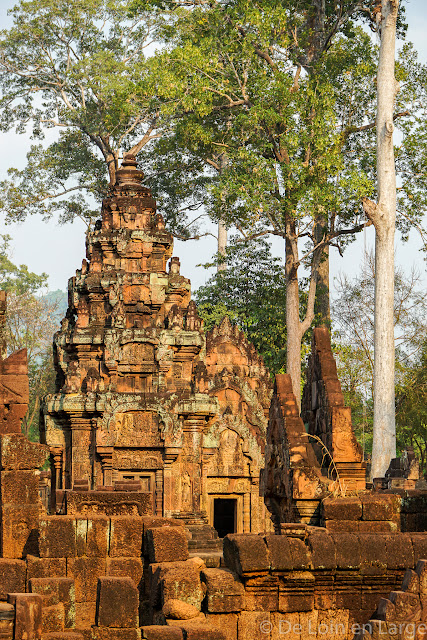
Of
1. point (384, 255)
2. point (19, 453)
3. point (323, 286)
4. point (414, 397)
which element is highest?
point (323, 286)

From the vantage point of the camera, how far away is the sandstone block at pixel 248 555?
7.88 m

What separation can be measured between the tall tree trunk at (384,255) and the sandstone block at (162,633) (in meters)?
15.0

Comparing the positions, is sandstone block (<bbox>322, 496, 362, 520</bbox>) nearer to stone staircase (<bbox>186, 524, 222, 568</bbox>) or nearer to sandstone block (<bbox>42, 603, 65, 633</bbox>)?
sandstone block (<bbox>42, 603, 65, 633</bbox>)

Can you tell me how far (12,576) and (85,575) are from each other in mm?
697

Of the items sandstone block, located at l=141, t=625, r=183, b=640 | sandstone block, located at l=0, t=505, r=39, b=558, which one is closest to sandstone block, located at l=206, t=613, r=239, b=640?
sandstone block, located at l=141, t=625, r=183, b=640

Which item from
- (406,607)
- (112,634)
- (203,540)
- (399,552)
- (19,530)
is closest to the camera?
(406,607)

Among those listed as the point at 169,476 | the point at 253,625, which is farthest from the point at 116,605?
the point at 169,476

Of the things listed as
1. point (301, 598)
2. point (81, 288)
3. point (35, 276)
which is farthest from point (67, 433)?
point (35, 276)

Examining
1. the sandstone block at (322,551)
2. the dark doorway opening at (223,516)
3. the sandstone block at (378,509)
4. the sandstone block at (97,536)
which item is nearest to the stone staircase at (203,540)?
the dark doorway opening at (223,516)

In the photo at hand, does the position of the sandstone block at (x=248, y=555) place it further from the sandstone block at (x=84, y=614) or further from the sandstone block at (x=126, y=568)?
the sandstone block at (x=84, y=614)

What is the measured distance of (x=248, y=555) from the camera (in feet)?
26.0

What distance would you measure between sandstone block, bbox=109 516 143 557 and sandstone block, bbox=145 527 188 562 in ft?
1.75

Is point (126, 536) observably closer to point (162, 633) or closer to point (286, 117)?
point (162, 633)

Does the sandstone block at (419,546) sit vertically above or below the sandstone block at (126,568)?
above
